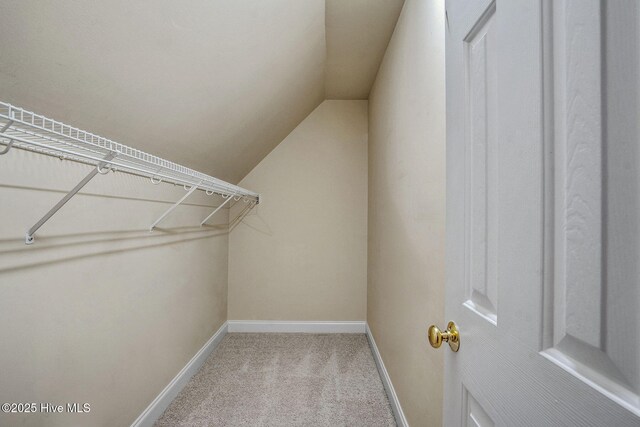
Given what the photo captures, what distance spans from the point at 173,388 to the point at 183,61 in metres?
1.94

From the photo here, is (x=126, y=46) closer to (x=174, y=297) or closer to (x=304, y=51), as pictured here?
(x=304, y=51)

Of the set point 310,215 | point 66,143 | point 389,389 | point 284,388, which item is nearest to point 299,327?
point 284,388

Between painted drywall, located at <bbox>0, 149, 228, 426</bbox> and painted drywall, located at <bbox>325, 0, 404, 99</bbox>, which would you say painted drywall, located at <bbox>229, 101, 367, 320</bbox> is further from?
painted drywall, located at <bbox>0, 149, 228, 426</bbox>

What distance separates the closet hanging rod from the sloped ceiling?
12 centimetres

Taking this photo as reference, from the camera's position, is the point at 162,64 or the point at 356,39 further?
the point at 356,39

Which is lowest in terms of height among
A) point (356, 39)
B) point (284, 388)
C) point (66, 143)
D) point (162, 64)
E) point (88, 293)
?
point (284, 388)

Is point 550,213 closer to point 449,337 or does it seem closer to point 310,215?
point 449,337

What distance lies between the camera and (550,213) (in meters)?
0.43

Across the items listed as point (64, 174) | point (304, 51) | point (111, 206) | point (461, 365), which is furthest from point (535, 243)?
point (304, 51)

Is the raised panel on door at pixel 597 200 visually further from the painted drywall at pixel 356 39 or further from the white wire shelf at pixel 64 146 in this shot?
the painted drywall at pixel 356 39

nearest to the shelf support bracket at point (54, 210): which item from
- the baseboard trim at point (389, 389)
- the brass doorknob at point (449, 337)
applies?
the brass doorknob at point (449, 337)

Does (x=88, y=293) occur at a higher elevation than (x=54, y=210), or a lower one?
lower

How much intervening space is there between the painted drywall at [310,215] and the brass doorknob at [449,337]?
249cm

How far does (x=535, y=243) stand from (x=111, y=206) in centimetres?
159
